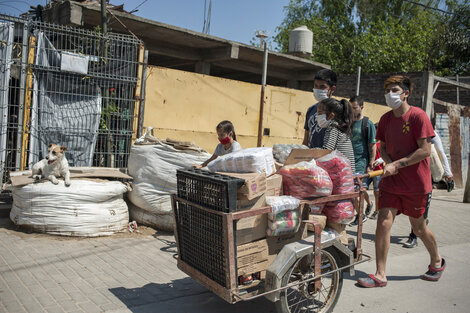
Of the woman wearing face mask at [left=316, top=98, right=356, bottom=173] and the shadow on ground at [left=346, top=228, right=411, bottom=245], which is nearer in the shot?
the woman wearing face mask at [left=316, top=98, right=356, bottom=173]

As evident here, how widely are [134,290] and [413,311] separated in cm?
248

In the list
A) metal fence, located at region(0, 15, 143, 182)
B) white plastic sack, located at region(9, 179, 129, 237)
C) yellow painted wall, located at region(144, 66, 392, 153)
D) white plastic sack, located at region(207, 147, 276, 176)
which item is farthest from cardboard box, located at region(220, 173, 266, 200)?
yellow painted wall, located at region(144, 66, 392, 153)

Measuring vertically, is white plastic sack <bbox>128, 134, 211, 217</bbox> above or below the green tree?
below

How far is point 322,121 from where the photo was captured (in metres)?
4.11

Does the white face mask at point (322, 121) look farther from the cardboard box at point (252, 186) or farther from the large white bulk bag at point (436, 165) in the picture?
the large white bulk bag at point (436, 165)

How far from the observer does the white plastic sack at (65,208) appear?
507 centimetres

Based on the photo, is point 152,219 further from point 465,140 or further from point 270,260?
point 465,140

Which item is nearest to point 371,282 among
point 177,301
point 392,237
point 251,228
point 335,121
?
point 335,121

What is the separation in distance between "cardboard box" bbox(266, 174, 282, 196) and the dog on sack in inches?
117

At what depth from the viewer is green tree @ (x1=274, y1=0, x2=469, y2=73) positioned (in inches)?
885

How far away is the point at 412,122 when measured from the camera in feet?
13.5

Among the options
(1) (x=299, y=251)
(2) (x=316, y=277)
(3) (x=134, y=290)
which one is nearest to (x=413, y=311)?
(2) (x=316, y=277)

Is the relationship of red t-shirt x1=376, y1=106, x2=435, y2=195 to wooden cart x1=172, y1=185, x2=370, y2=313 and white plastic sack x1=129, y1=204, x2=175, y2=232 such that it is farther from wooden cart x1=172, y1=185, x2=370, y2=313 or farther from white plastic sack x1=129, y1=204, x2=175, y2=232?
white plastic sack x1=129, y1=204, x2=175, y2=232

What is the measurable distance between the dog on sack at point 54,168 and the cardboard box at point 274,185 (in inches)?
117
